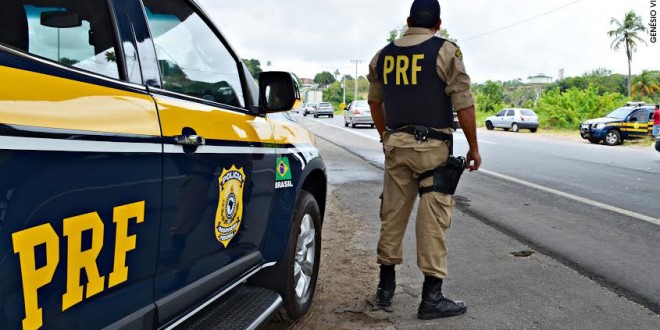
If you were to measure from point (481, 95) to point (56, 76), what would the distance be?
2306 inches

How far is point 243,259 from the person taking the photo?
2.56 metres

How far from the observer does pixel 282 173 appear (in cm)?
299

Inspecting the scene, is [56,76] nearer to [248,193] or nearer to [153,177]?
[153,177]

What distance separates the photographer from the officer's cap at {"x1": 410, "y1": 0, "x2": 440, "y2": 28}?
3.35 m

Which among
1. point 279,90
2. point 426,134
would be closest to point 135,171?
point 279,90

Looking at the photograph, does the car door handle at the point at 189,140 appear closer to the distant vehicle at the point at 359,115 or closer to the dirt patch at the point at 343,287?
the dirt patch at the point at 343,287

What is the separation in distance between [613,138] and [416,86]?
814 inches

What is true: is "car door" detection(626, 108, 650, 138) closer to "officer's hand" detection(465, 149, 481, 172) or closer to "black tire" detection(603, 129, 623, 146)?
"black tire" detection(603, 129, 623, 146)

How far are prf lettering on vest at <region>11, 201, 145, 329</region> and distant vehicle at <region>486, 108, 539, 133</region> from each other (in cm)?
3137

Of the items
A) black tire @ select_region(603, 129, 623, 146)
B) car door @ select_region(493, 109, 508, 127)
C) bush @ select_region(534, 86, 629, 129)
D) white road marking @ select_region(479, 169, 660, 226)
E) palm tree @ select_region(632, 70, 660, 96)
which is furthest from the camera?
palm tree @ select_region(632, 70, 660, 96)

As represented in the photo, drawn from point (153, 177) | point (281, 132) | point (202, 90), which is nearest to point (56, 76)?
point (153, 177)

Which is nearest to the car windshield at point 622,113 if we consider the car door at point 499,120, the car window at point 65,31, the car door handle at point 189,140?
the car door at point 499,120

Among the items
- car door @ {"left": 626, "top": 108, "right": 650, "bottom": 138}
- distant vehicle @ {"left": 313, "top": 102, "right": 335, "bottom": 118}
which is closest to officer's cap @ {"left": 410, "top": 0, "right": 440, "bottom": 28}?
car door @ {"left": 626, "top": 108, "right": 650, "bottom": 138}

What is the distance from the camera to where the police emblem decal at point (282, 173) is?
2.92 m
